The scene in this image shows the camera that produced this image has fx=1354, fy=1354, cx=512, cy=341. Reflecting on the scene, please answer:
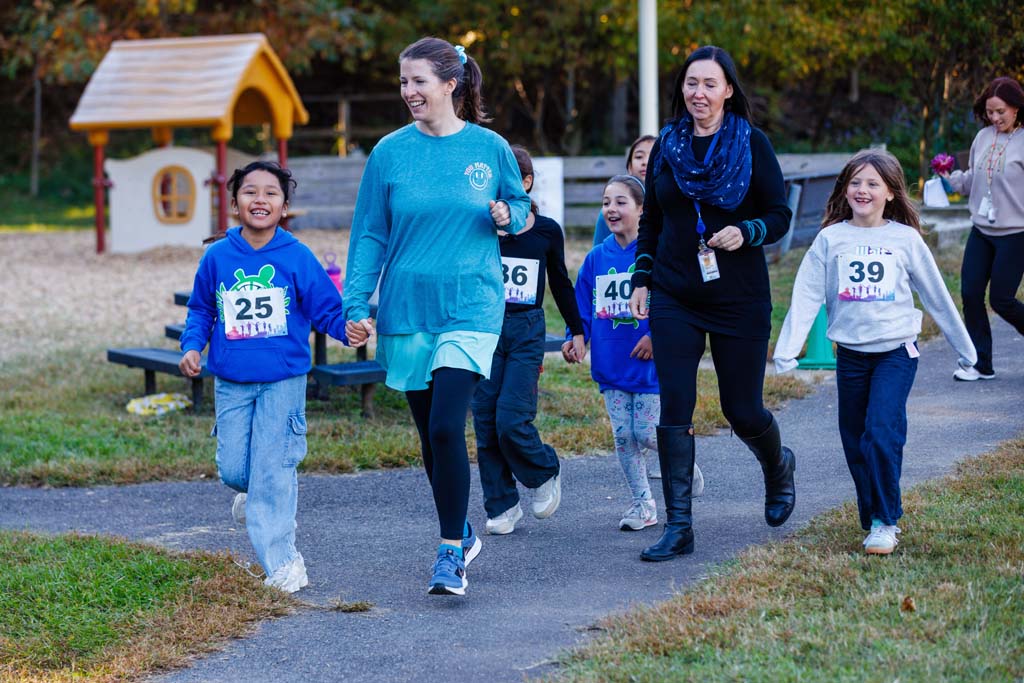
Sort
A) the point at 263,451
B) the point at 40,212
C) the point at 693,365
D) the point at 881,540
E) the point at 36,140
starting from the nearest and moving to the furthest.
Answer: the point at 881,540 < the point at 263,451 < the point at 693,365 < the point at 40,212 < the point at 36,140

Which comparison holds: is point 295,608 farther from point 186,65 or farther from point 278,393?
point 186,65

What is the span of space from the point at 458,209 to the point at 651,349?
1.12 m

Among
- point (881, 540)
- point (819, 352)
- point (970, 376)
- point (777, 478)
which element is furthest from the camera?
point (819, 352)

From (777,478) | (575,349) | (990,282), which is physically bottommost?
(777,478)

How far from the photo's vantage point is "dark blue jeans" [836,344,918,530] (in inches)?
194

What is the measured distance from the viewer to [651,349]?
5.40 meters

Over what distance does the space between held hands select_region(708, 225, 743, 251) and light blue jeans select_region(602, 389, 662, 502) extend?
3.36 ft

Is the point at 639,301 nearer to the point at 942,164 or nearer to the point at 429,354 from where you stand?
the point at 429,354

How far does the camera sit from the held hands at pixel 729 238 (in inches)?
190

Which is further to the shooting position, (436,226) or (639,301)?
(639,301)

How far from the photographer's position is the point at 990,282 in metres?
8.49

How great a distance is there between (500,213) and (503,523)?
1647 millimetres

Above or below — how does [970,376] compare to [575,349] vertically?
below

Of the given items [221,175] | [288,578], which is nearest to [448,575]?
[288,578]
